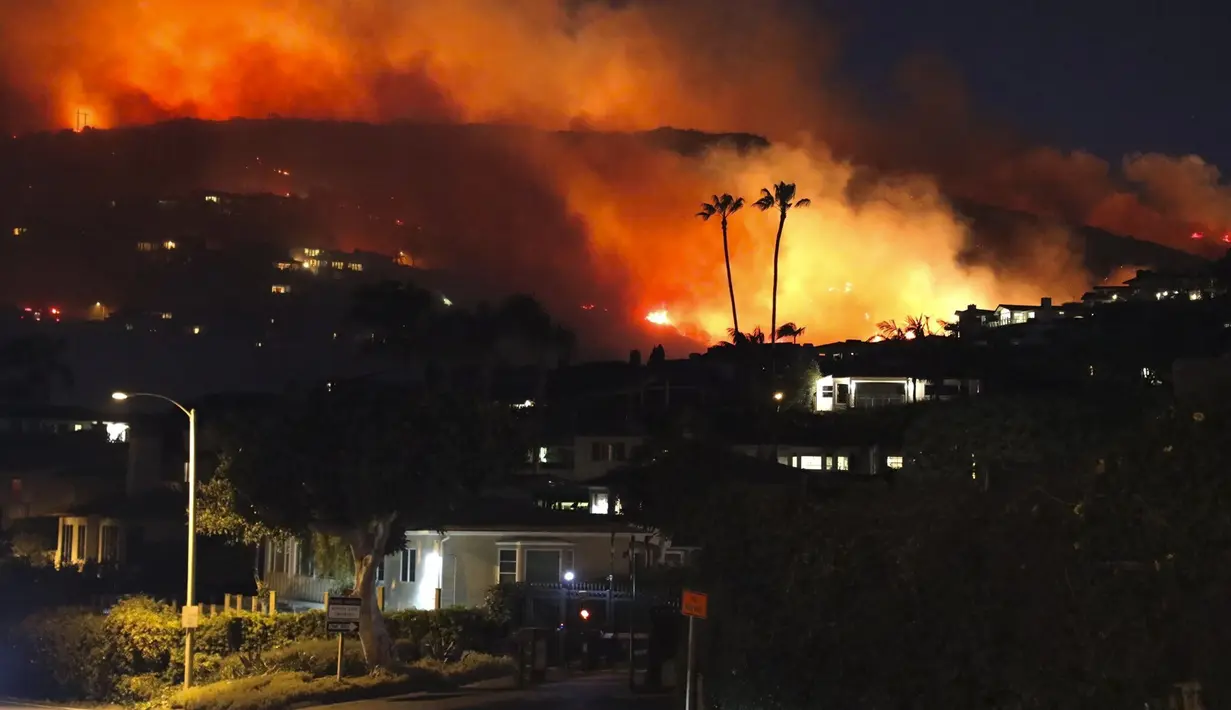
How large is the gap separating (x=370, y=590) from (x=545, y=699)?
5982mm

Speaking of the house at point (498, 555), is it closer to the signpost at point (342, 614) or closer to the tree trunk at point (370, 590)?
the tree trunk at point (370, 590)

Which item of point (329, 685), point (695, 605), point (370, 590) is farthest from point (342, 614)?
point (695, 605)

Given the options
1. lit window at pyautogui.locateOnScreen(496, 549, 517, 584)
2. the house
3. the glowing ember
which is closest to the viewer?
the house

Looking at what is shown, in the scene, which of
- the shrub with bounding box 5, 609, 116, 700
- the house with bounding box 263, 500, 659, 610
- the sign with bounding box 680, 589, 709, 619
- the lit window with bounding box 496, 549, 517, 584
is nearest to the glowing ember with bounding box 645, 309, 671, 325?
the house with bounding box 263, 500, 659, 610

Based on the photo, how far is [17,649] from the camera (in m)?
41.8

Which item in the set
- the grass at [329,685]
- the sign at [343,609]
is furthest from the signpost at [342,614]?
the grass at [329,685]

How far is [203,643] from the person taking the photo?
118 feet

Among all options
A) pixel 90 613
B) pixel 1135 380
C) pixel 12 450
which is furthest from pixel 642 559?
pixel 12 450

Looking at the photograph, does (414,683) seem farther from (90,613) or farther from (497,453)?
(90,613)

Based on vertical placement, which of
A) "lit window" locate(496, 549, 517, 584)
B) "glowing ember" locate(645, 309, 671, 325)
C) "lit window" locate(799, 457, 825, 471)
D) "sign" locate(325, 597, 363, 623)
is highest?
"glowing ember" locate(645, 309, 671, 325)

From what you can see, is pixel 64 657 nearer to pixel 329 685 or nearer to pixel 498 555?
pixel 498 555

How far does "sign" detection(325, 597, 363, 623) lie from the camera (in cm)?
2905

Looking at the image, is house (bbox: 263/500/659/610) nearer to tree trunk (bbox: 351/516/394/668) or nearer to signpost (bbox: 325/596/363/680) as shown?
tree trunk (bbox: 351/516/394/668)

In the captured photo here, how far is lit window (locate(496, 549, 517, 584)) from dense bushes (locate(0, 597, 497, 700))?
5.40m
